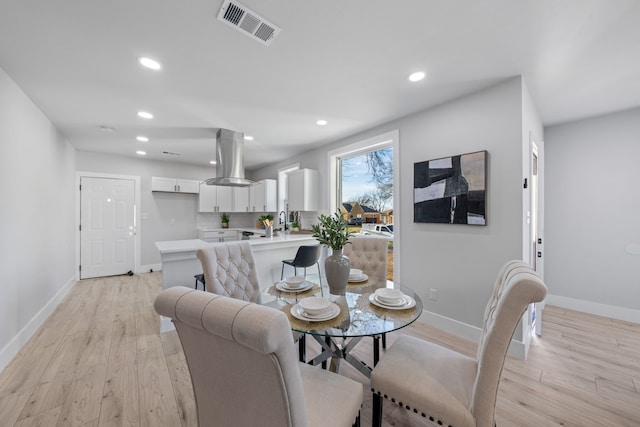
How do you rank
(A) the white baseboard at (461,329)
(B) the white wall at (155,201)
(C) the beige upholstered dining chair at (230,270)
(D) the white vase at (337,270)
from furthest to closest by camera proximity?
1. (B) the white wall at (155,201)
2. (A) the white baseboard at (461,329)
3. (C) the beige upholstered dining chair at (230,270)
4. (D) the white vase at (337,270)

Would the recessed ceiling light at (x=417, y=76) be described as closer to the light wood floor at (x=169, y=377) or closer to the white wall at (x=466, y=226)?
the white wall at (x=466, y=226)

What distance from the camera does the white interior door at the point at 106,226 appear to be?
4.78m

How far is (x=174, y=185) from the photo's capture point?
566 cm

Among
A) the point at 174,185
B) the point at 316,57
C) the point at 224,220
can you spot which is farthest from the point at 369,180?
the point at 174,185

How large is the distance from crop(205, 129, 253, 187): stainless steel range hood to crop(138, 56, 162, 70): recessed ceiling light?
1536mm

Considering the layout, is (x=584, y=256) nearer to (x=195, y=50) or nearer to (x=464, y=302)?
(x=464, y=302)

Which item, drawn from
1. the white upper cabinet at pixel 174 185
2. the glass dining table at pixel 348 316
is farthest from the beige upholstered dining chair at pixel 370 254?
the white upper cabinet at pixel 174 185

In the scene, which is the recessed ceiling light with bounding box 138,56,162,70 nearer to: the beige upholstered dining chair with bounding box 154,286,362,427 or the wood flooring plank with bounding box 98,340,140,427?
the beige upholstered dining chair with bounding box 154,286,362,427

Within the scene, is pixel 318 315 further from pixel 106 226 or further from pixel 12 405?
pixel 106 226

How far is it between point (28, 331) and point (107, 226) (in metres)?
2.91

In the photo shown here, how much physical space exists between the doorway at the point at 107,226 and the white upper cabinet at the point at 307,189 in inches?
137

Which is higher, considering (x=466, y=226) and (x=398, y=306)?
(x=466, y=226)

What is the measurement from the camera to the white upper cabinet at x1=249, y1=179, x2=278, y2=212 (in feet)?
18.4

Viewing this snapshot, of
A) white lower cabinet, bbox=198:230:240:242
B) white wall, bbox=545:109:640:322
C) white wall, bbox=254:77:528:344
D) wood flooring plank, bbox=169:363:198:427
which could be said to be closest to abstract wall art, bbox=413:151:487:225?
white wall, bbox=254:77:528:344
